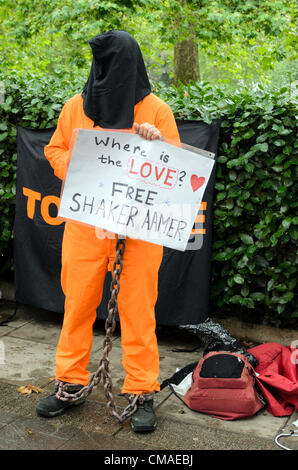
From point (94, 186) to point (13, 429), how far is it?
1.46 m

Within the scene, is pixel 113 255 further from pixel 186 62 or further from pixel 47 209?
pixel 186 62

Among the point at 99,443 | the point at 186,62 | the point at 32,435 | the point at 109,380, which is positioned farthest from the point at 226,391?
the point at 186,62

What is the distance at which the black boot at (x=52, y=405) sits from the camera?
343cm

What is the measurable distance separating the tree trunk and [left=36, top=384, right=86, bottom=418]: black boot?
8863mm

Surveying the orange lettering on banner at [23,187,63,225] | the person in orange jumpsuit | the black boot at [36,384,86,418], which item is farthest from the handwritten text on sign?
the orange lettering on banner at [23,187,63,225]

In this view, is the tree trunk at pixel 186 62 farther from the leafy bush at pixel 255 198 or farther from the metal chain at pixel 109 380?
the metal chain at pixel 109 380

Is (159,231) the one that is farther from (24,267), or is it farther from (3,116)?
(3,116)

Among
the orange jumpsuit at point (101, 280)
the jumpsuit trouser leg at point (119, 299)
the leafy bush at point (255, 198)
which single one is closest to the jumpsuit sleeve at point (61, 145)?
the orange jumpsuit at point (101, 280)

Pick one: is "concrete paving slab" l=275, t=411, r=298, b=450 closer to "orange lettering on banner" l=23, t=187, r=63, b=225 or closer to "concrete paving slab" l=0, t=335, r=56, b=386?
"concrete paving slab" l=0, t=335, r=56, b=386

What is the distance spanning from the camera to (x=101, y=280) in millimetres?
3385

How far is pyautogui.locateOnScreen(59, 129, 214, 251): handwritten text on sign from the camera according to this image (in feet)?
10.5

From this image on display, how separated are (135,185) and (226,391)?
140 cm

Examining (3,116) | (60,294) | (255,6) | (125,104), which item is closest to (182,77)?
(255,6)

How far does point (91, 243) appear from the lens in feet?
10.8
